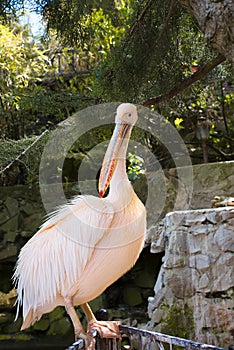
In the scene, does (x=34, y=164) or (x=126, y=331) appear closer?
(x=126, y=331)

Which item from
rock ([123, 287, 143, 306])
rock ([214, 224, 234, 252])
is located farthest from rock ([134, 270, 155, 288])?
rock ([214, 224, 234, 252])

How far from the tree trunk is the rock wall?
7.54ft

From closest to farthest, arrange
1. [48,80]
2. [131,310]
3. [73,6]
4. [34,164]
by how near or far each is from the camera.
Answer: [73,6] < [34,164] < [131,310] < [48,80]

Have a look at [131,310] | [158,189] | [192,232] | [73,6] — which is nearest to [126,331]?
[73,6]

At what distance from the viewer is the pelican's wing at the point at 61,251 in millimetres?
1857

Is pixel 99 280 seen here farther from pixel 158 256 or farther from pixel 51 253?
pixel 158 256

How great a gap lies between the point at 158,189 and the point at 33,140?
1.67 meters

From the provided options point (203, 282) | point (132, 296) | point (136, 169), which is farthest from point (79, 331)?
point (132, 296)

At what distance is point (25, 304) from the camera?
1953 millimetres

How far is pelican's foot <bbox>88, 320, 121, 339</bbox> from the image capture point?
1.78 meters

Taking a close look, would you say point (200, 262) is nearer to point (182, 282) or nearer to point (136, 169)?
point (182, 282)

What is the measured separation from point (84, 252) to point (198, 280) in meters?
1.82

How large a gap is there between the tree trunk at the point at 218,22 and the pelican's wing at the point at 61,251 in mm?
799

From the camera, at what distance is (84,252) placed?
1.86 m
